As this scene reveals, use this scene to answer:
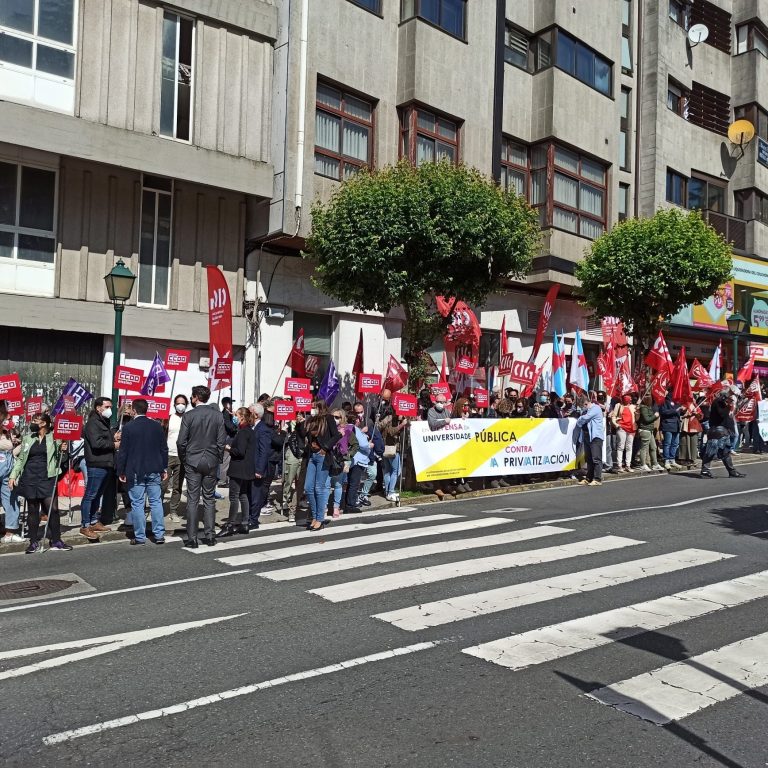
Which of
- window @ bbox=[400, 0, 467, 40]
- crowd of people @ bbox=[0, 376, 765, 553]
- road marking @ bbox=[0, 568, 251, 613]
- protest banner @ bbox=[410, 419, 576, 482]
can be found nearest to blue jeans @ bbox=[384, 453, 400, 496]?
crowd of people @ bbox=[0, 376, 765, 553]

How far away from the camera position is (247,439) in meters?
11.0

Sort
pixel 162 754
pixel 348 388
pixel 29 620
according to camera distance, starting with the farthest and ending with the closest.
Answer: pixel 348 388 → pixel 29 620 → pixel 162 754

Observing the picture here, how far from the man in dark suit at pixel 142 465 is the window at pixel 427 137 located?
11763mm

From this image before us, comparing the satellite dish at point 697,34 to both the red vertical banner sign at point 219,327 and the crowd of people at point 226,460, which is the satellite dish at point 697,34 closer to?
the crowd of people at point 226,460

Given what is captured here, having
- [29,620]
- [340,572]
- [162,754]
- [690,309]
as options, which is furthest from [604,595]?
[690,309]

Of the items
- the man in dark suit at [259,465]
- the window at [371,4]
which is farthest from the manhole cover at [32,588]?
the window at [371,4]

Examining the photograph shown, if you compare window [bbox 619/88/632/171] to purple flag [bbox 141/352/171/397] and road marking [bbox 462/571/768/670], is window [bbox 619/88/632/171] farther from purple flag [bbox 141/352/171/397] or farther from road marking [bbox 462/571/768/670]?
road marking [bbox 462/571/768/670]

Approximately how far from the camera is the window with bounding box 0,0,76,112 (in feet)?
48.2

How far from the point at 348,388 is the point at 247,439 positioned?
869 centimetres

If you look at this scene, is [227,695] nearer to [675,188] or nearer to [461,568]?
[461,568]

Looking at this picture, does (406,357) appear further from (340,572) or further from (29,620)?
(29,620)

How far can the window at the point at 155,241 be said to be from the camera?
55.6ft

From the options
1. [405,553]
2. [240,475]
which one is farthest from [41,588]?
[405,553]

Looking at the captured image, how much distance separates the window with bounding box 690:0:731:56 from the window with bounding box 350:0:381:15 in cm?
1611
